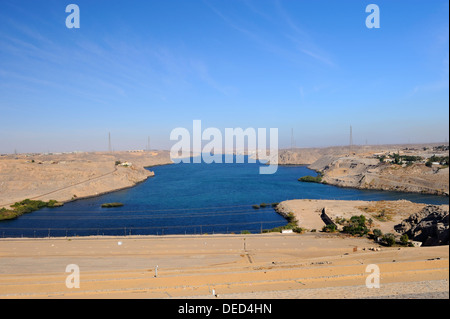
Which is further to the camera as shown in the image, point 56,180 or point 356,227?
point 56,180

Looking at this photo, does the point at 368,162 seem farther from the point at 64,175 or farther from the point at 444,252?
the point at 64,175

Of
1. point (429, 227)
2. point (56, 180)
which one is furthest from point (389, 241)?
point (56, 180)

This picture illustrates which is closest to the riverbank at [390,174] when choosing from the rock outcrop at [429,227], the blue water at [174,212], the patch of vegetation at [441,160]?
the blue water at [174,212]

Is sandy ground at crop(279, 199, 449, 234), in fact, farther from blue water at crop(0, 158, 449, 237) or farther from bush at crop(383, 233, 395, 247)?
bush at crop(383, 233, 395, 247)

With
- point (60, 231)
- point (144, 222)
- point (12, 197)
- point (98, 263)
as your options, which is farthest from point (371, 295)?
point (12, 197)

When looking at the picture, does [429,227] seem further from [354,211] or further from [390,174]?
[390,174]
